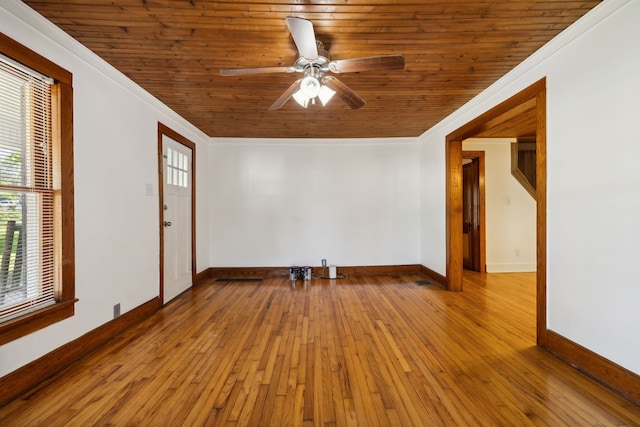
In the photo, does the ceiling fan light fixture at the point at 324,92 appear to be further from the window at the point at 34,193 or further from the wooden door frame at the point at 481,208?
the wooden door frame at the point at 481,208

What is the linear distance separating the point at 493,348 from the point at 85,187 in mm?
3674

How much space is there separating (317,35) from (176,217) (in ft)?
9.89

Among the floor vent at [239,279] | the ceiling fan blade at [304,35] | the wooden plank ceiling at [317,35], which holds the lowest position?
the floor vent at [239,279]

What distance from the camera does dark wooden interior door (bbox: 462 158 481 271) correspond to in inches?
192

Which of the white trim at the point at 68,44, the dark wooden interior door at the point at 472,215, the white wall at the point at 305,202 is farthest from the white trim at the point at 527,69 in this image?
the white trim at the point at 68,44

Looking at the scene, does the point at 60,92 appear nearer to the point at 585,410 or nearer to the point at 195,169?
the point at 195,169

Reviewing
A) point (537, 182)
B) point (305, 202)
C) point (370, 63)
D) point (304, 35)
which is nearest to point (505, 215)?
point (537, 182)

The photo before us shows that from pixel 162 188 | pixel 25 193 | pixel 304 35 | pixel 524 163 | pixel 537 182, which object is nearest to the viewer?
pixel 304 35

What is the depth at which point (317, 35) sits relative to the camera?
1.94 meters

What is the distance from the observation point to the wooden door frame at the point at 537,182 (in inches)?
87.5

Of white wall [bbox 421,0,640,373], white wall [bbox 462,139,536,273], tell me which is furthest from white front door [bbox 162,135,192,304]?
white wall [bbox 462,139,536,273]

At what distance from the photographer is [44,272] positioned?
6.14ft

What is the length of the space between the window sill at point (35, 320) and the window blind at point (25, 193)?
6 cm

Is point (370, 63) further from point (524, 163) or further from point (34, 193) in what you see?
point (524, 163)
